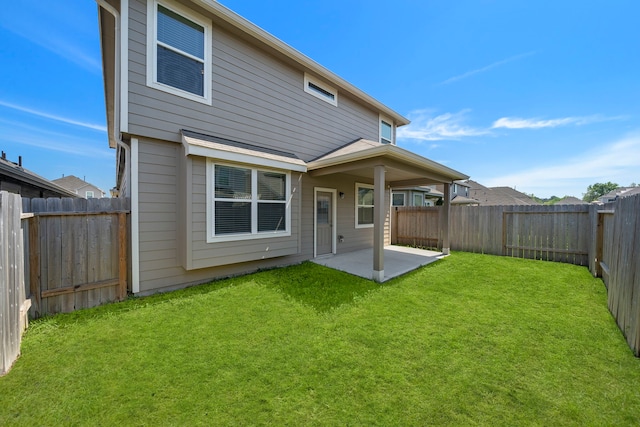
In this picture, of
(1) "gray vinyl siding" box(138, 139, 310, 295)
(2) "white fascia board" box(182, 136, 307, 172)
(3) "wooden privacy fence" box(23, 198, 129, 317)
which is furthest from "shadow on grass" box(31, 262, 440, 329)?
(2) "white fascia board" box(182, 136, 307, 172)

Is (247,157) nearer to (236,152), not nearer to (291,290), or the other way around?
(236,152)

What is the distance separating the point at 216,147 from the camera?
4.72m

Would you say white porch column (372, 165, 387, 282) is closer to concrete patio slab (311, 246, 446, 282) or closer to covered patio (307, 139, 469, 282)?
covered patio (307, 139, 469, 282)

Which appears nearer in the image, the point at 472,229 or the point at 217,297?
the point at 217,297

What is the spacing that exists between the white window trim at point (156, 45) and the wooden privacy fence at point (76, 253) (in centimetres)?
240

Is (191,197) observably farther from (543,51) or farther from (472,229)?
(543,51)

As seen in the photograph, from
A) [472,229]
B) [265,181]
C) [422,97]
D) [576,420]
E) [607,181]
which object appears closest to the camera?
[576,420]

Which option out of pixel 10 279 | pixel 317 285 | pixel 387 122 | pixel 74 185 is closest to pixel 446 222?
pixel 387 122

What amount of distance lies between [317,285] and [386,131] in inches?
311

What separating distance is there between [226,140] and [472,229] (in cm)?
890

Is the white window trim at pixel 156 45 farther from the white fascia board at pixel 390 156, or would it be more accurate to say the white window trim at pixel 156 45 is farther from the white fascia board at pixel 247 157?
the white fascia board at pixel 390 156

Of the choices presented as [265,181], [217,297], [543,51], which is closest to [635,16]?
[543,51]

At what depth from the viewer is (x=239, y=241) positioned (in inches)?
Answer: 208

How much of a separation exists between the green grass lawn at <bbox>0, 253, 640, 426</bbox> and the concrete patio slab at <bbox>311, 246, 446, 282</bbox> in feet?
4.61
